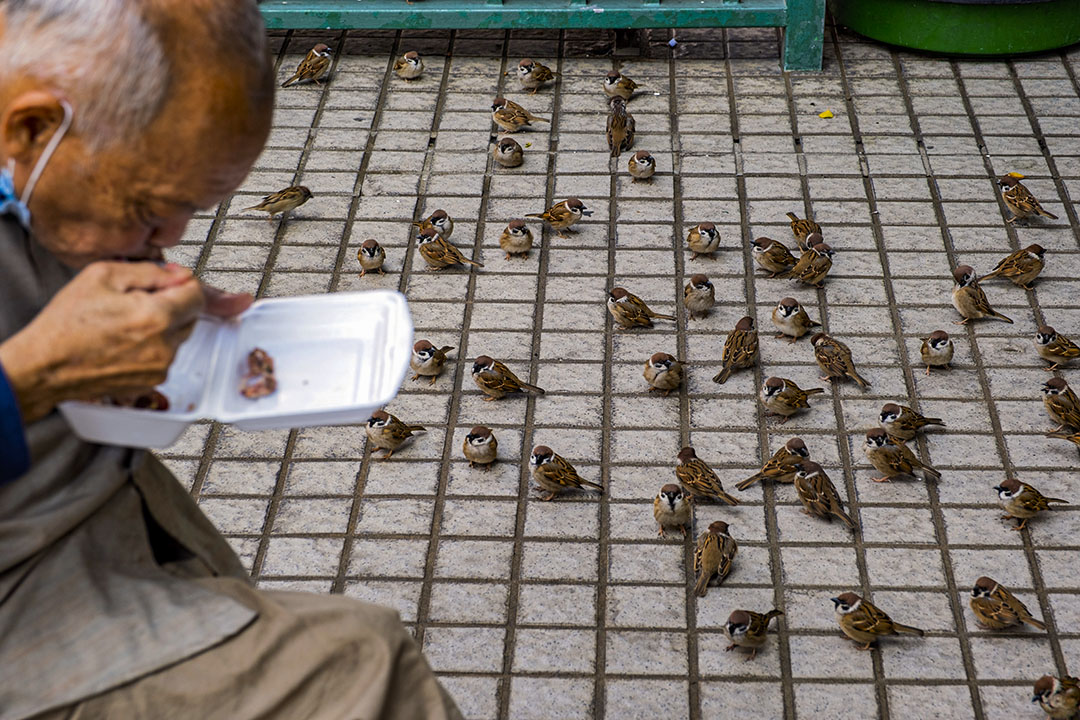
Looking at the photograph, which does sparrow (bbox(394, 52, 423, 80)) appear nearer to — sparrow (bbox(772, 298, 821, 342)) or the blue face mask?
sparrow (bbox(772, 298, 821, 342))

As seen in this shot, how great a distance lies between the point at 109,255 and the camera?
1828 mm

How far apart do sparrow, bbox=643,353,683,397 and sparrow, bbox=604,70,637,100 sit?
2832 millimetres

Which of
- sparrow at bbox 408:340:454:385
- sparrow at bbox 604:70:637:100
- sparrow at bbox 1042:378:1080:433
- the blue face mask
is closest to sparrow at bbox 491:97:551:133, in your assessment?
sparrow at bbox 604:70:637:100

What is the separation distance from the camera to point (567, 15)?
7809 millimetres

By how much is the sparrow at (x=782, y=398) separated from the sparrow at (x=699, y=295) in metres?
0.69

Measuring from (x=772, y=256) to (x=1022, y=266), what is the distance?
1.23 metres

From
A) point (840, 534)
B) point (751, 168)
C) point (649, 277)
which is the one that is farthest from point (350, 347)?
point (751, 168)

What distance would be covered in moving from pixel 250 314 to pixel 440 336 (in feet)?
12.0

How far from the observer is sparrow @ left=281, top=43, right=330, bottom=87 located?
7.86 m

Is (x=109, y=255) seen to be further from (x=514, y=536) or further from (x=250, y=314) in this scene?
(x=514, y=536)

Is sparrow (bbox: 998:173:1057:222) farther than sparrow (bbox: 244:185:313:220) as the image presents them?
No

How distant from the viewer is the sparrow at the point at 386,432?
5.01 m

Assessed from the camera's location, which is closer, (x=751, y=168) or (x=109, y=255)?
(x=109, y=255)

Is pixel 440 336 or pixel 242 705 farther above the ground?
pixel 242 705
